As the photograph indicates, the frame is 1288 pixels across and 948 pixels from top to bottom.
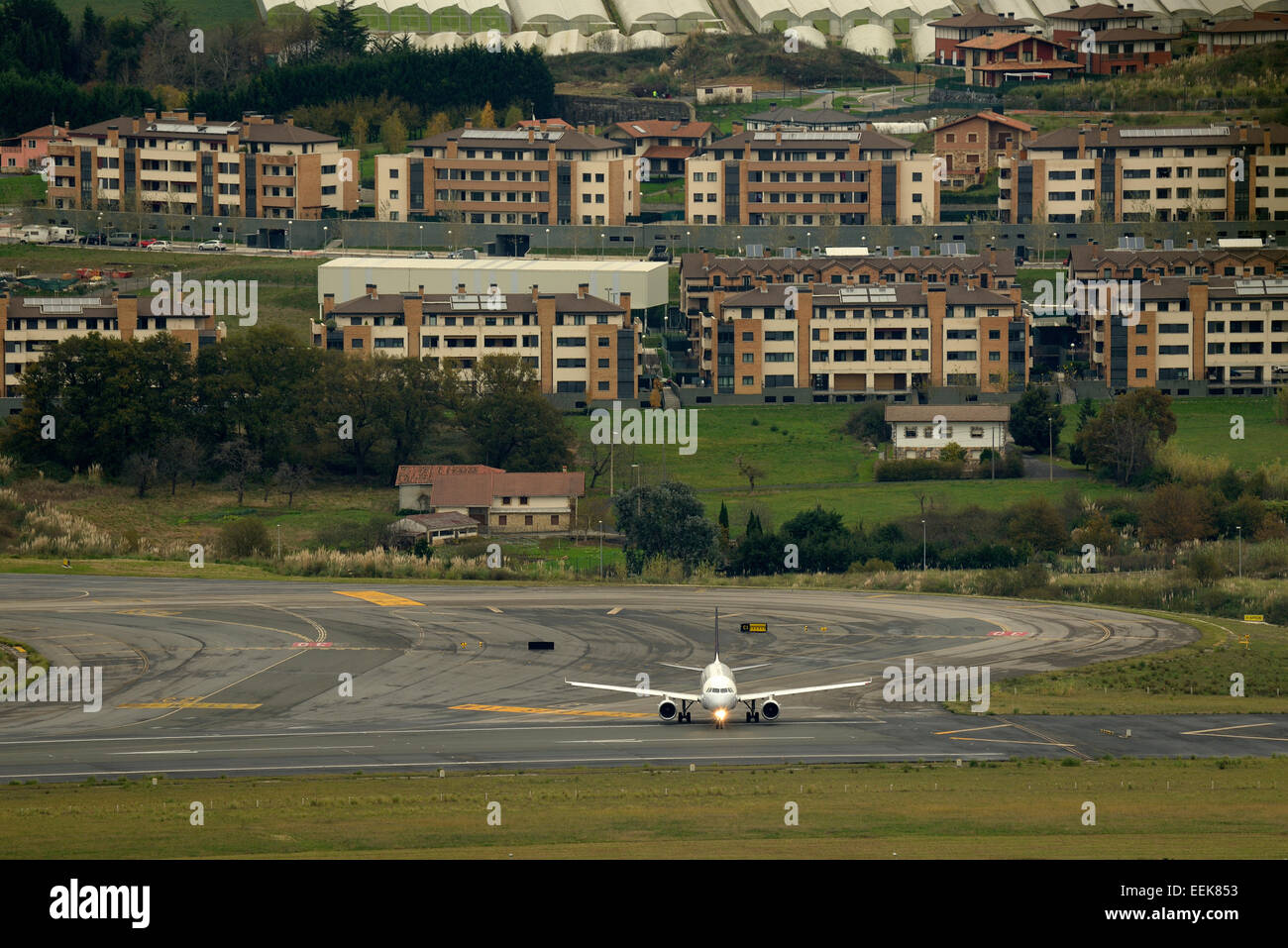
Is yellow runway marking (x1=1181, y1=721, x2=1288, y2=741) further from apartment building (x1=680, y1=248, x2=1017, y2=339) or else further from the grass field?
apartment building (x1=680, y1=248, x2=1017, y2=339)

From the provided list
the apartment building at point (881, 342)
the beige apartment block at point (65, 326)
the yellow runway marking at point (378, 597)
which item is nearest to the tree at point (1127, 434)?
the apartment building at point (881, 342)

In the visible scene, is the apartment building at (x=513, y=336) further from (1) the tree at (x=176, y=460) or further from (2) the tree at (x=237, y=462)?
(1) the tree at (x=176, y=460)

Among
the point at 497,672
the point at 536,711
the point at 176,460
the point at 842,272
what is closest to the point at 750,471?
the point at 176,460

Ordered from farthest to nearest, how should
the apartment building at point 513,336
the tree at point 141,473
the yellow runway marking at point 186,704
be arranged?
the apartment building at point 513,336, the tree at point 141,473, the yellow runway marking at point 186,704

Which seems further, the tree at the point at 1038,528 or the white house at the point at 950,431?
the white house at the point at 950,431

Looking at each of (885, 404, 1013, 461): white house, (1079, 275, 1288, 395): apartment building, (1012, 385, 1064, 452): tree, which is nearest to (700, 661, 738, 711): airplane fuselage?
(885, 404, 1013, 461): white house

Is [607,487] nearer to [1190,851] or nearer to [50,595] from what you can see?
[50,595]

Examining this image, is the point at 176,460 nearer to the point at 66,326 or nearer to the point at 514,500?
the point at 66,326

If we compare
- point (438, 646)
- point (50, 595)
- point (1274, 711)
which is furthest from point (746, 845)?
point (50, 595)
